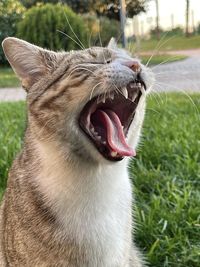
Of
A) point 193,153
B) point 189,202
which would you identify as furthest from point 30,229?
point 193,153

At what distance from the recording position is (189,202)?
3.76 metres

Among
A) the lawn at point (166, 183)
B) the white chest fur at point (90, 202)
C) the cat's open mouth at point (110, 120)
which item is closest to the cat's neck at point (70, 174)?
the white chest fur at point (90, 202)

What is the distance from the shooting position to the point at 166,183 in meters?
4.07

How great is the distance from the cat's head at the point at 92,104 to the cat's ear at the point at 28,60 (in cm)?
9

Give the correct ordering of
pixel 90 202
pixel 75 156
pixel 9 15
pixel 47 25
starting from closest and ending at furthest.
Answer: pixel 75 156
pixel 90 202
pixel 47 25
pixel 9 15

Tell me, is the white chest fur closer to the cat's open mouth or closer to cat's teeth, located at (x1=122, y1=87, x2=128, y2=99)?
the cat's open mouth

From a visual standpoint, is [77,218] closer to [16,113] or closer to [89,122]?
[89,122]

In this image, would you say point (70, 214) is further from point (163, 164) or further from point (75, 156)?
point (163, 164)

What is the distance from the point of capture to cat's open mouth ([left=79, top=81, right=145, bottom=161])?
2297 millimetres

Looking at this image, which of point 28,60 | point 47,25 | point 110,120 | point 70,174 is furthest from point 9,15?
point 110,120

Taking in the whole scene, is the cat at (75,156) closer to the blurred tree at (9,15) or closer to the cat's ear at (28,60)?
the cat's ear at (28,60)

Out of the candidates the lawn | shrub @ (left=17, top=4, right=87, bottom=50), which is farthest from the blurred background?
shrub @ (left=17, top=4, right=87, bottom=50)

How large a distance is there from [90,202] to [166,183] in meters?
1.66

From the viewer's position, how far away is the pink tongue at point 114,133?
2.30 meters
